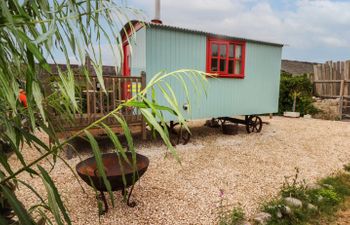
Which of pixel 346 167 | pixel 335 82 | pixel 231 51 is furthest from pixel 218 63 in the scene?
pixel 335 82

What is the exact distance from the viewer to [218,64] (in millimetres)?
6090

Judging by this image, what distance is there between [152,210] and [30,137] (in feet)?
6.66

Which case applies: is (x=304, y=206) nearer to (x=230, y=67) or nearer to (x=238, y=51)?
(x=230, y=67)

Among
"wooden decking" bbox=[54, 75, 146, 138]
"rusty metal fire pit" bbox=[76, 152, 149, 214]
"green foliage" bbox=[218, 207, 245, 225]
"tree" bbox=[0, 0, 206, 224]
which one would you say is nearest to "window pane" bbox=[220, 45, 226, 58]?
"wooden decking" bbox=[54, 75, 146, 138]

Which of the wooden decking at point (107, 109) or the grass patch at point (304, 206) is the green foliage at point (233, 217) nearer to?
the grass patch at point (304, 206)

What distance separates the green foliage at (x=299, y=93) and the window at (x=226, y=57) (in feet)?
18.1

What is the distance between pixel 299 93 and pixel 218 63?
251 inches

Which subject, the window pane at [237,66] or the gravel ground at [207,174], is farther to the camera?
the window pane at [237,66]

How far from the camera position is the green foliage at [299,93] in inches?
419

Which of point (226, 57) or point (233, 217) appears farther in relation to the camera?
point (226, 57)

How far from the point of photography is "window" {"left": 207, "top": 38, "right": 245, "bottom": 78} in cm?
Answer: 596

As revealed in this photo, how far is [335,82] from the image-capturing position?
33.6 feet

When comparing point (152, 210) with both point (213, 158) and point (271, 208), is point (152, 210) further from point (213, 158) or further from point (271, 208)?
point (213, 158)

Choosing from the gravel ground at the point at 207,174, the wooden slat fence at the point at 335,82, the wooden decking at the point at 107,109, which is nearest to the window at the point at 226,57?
the gravel ground at the point at 207,174
